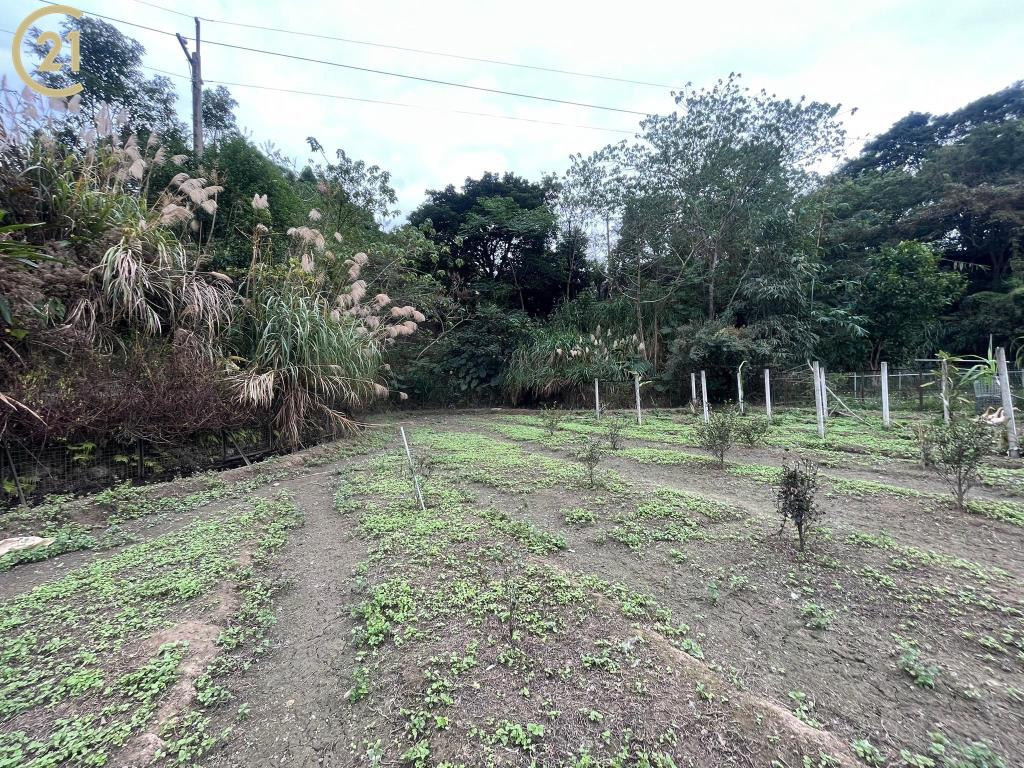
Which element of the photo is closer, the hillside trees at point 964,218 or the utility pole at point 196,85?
the utility pole at point 196,85

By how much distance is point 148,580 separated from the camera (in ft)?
8.00

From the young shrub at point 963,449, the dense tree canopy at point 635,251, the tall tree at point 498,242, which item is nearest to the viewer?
the young shrub at point 963,449

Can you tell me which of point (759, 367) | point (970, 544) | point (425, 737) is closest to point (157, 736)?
point (425, 737)

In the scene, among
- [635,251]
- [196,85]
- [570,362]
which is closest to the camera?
[196,85]

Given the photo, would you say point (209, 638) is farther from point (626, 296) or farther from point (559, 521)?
point (626, 296)

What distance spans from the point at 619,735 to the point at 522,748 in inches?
12.9

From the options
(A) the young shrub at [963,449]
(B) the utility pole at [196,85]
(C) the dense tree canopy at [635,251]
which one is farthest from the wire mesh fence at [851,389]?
(B) the utility pole at [196,85]

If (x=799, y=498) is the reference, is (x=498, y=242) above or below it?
above

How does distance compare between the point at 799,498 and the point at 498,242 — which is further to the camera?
the point at 498,242

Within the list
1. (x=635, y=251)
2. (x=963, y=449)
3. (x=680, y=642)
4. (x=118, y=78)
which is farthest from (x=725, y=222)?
(x=118, y=78)

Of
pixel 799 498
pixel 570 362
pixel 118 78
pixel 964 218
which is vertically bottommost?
pixel 799 498

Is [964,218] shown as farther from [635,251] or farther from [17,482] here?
[17,482]

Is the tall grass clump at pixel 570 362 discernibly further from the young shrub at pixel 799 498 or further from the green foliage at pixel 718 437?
the young shrub at pixel 799 498

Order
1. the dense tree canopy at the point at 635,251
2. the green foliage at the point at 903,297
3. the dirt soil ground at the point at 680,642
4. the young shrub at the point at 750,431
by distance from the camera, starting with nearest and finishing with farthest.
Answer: the dirt soil ground at the point at 680,642
the young shrub at the point at 750,431
the dense tree canopy at the point at 635,251
the green foliage at the point at 903,297
